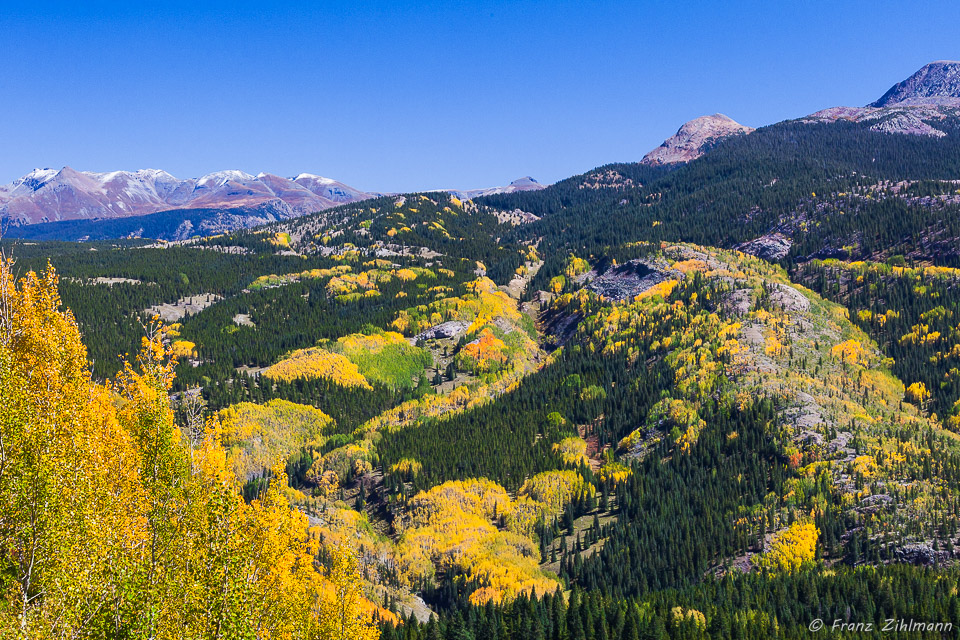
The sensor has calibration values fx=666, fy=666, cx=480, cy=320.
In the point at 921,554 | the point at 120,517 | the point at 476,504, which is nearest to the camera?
the point at 120,517

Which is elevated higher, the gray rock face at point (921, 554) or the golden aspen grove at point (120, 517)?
the golden aspen grove at point (120, 517)

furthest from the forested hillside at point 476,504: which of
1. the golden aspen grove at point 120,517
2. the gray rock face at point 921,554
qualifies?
the gray rock face at point 921,554

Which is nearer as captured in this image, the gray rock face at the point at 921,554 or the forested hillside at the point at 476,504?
the forested hillside at the point at 476,504

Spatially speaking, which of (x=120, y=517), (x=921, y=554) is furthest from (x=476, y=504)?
(x=120, y=517)

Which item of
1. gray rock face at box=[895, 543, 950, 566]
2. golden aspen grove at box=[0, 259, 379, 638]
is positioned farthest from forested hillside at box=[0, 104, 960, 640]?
gray rock face at box=[895, 543, 950, 566]

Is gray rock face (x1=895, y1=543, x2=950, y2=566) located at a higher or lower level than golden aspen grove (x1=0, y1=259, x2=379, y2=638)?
lower

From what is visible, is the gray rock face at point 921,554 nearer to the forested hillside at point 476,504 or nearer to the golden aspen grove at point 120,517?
the forested hillside at point 476,504

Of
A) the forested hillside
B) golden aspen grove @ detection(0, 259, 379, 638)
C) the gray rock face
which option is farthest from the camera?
the gray rock face

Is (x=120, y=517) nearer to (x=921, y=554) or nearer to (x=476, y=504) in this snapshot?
(x=476, y=504)

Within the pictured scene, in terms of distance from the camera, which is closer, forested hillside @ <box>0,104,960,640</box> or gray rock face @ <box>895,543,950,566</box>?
forested hillside @ <box>0,104,960,640</box>

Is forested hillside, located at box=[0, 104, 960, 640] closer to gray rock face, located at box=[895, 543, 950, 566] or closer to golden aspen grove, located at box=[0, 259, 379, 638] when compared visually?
golden aspen grove, located at box=[0, 259, 379, 638]

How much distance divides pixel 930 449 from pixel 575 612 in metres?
99.1

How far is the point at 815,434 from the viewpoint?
15400cm

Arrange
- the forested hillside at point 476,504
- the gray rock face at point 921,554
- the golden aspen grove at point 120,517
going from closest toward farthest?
the golden aspen grove at point 120,517 → the forested hillside at point 476,504 → the gray rock face at point 921,554
